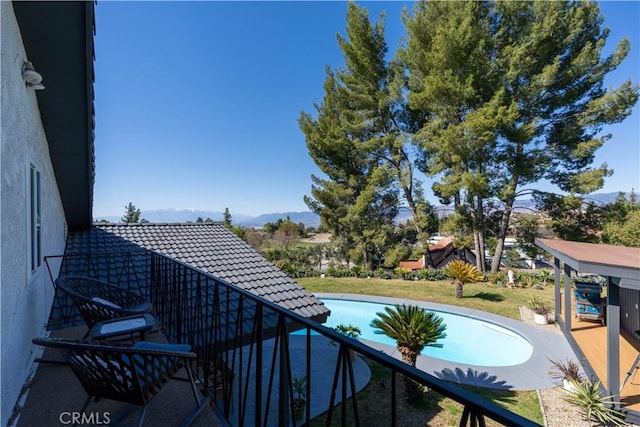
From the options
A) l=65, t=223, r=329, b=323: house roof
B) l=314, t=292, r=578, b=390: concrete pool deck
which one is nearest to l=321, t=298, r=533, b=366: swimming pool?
l=314, t=292, r=578, b=390: concrete pool deck

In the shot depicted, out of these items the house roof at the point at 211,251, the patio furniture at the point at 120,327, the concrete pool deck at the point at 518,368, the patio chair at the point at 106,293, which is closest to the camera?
the patio furniture at the point at 120,327

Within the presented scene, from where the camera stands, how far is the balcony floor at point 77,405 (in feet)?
7.41

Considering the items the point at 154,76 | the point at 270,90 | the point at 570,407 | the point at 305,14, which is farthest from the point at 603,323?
the point at 270,90

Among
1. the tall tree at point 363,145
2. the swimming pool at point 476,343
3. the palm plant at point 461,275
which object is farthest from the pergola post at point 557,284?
the tall tree at point 363,145

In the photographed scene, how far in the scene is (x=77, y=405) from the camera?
2.48 meters

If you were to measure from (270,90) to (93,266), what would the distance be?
55.1 ft

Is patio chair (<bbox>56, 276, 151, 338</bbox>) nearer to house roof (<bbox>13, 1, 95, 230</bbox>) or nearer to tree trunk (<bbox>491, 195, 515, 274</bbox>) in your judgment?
house roof (<bbox>13, 1, 95, 230</bbox>)

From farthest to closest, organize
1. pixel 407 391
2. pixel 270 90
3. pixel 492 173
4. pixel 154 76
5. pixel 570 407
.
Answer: pixel 270 90
pixel 492 173
pixel 154 76
pixel 407 391
pixel 570 407

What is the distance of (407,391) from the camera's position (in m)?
5.60

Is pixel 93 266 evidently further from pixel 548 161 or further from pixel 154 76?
pixel 548 161

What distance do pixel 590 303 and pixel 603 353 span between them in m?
2.26

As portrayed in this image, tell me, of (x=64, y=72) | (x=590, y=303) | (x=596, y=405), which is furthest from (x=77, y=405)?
(x=590, y=303)

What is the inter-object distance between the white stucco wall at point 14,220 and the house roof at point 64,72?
129mm

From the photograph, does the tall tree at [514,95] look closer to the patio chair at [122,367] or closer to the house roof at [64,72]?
the house roof at [64,72]
